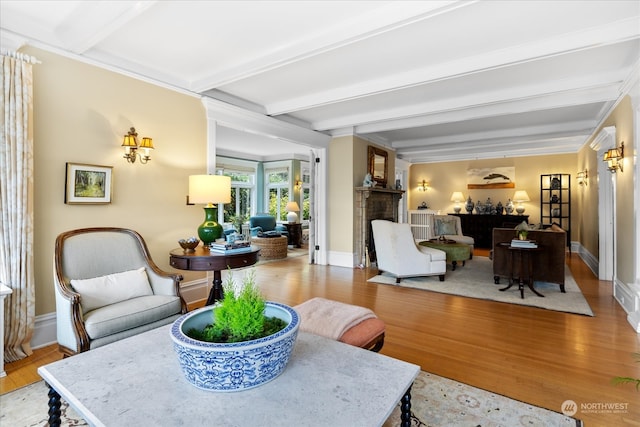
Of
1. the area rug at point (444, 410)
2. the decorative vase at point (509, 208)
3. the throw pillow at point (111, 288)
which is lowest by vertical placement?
the area rug at point (444, 410)

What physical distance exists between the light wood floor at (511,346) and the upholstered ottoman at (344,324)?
59cm

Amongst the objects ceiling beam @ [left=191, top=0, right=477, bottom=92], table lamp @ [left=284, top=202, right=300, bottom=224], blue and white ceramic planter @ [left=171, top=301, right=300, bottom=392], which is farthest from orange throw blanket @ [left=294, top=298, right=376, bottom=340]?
table lamp @ [left=284, top=202, right=300, bottom=224]

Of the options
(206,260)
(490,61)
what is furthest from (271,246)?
(490,61)

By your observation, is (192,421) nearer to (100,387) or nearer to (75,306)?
(100,387)

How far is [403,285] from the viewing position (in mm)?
4691

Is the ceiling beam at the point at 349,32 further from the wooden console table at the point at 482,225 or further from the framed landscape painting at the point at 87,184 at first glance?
the wooden console table at the point at 482,225

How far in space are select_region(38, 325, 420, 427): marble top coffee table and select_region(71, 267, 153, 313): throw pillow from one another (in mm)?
1050

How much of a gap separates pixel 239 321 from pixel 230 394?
10.1 inches

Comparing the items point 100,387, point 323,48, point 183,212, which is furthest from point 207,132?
point 100,387

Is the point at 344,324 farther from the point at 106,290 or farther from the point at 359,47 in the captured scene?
the point at 359,47

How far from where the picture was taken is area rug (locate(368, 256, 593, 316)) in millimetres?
3783

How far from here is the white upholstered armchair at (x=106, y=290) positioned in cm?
215

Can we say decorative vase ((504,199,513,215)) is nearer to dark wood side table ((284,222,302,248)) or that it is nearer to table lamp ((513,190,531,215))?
table lamp ((513,190,531,215))

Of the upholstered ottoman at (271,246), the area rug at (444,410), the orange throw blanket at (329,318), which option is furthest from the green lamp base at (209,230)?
the upholstered ottoman at (271,246)
